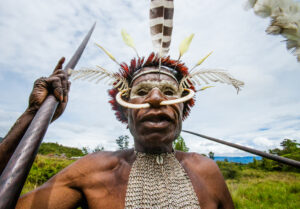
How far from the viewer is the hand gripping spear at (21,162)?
2.49ft

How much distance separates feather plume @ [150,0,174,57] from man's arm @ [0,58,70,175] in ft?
3.86

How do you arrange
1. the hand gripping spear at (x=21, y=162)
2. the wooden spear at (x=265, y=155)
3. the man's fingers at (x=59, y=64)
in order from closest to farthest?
the hand gripping spear at (x=21, y=162) < the wooden spear at (x=265, y=155) < the man's fingers at (x=59, y=64)

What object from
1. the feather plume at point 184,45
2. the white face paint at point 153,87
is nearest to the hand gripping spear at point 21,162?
the white face paint at point 153,87

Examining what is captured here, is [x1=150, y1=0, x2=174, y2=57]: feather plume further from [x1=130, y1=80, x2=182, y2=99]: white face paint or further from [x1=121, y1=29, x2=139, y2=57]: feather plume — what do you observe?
[x1=121, y1=29, x2=139, y2=57]: feather plume

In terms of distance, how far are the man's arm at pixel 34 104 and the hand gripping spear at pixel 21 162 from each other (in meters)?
0.39

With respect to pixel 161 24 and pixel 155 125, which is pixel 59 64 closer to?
pixel 155 125

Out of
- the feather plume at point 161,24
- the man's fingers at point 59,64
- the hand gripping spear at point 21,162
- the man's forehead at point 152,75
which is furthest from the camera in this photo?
the man's forehead at point 152,75

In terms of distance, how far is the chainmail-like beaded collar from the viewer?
1.71 meters

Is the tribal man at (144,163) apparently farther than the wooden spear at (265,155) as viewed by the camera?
Yes

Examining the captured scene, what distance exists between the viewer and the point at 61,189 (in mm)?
1775

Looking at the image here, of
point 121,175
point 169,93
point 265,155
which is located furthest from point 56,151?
point 265,155

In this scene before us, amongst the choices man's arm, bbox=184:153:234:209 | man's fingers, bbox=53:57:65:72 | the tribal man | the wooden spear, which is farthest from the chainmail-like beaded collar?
man's fingers, bbox=53:57:65:72

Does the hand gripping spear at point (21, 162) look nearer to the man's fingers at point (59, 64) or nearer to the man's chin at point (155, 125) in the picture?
the man's fingers at point (59, 64)

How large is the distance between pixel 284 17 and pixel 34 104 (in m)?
1.98
